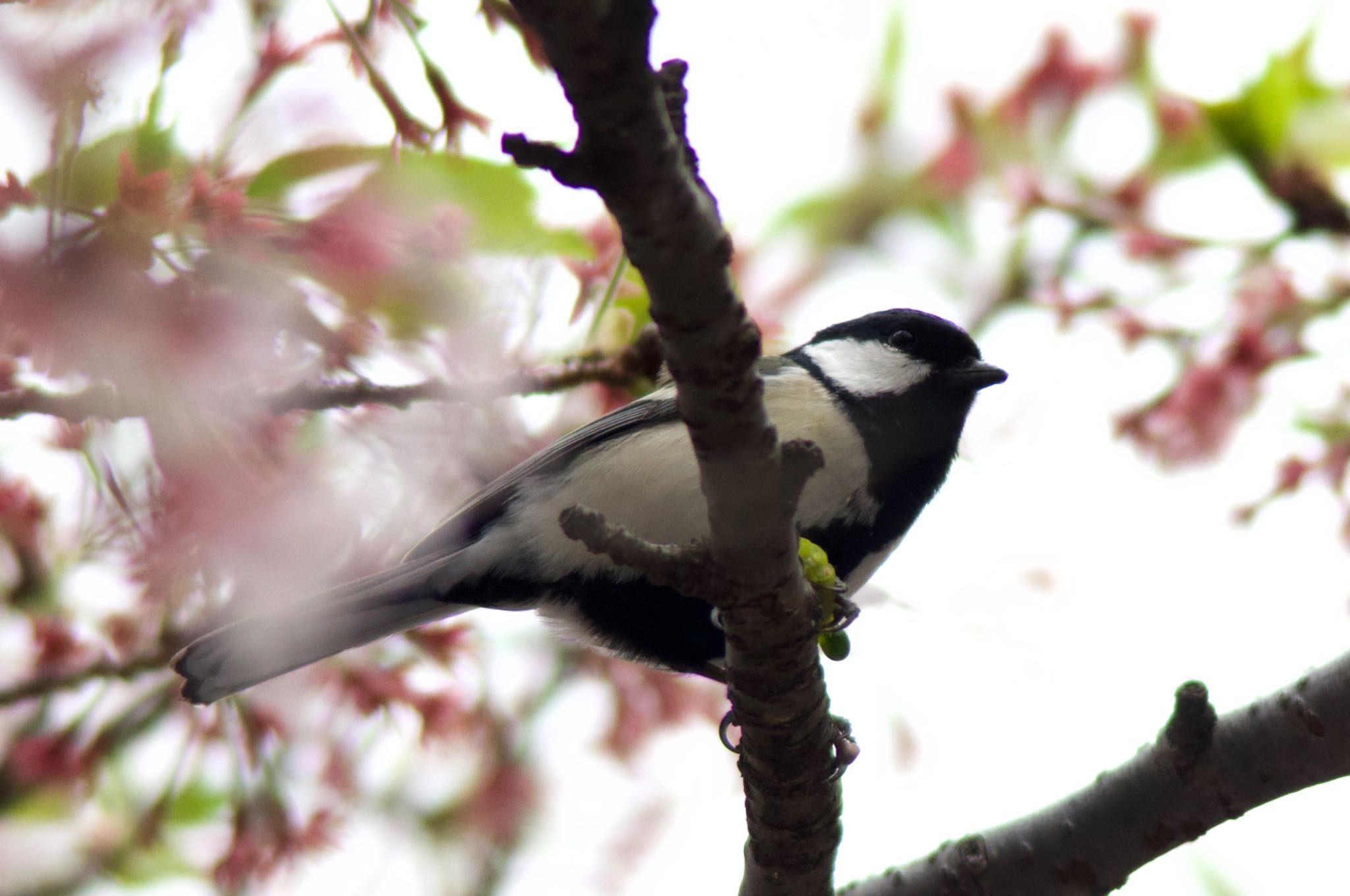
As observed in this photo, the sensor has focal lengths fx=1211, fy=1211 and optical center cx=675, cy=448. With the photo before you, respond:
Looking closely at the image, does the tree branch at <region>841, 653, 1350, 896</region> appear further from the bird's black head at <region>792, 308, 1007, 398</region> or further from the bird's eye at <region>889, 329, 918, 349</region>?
the bird's eye at <region>889, 329, 918, 349</region>

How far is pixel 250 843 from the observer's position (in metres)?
2.18

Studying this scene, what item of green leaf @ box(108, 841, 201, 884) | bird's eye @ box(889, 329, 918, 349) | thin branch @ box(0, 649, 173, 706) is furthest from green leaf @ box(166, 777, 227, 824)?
bird's eye @ box(889, 329, 918, 349)

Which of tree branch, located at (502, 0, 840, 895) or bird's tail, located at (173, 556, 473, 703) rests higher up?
bird's tail, located at (173, 556, 473, 703)

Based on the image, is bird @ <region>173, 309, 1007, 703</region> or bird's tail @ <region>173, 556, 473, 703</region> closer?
bird's tail @ <region>173, 556, 473, 703</region>

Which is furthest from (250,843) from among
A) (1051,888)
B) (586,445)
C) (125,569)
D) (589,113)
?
(589,113)

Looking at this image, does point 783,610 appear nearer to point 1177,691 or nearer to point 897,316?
point 1177,691

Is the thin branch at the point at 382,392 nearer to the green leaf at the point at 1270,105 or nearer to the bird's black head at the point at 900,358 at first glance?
the bird's black head at the point at 900,358

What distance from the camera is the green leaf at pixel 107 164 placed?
1435 millimetres

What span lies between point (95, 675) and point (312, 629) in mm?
380

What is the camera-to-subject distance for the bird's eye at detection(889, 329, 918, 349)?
2918 mm

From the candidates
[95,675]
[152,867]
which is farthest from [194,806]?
[95,675]

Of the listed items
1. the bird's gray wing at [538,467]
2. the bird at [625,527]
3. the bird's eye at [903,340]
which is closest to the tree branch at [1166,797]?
the bird at [625,527]

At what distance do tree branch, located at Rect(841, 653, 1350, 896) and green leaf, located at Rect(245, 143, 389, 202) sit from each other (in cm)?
144

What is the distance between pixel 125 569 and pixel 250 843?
706mm
